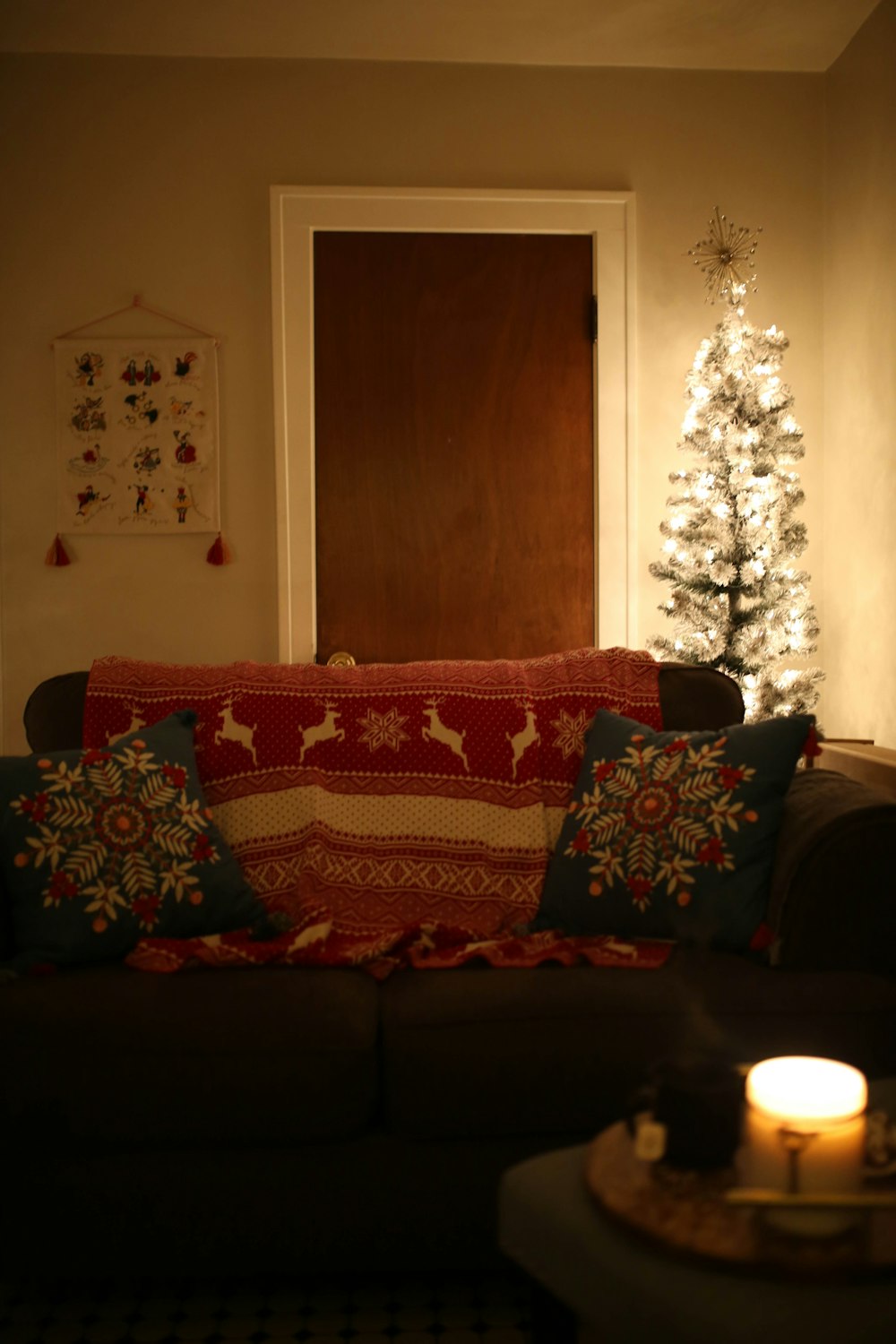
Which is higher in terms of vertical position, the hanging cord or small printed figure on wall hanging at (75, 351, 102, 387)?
the hanging cord

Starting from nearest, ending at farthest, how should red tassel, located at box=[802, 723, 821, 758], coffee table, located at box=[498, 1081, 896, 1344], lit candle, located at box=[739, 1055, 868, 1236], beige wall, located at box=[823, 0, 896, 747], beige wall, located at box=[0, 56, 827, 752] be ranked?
1. coffee table, located at box=[498, 1081, 896, 1344]
2. lit candle, located at box=[739, 1055, 868, 1236]
3. red tassel, located at box=[802, 723, 821, 758]
4. beige wall, located at box=[823, 0, 896, 747]
5. beige wall, located at box=[0, 56, 827, 752]

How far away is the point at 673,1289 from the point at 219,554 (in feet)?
9.33

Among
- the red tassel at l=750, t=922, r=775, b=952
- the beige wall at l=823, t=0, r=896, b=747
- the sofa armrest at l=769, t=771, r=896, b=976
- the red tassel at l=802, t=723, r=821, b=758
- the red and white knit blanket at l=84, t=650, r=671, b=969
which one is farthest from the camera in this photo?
the beige wall at l=823, t=0, r=896, b=747

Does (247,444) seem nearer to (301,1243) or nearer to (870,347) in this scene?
(870,347)

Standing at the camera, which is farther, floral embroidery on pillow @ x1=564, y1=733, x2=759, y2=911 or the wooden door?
the wooden door

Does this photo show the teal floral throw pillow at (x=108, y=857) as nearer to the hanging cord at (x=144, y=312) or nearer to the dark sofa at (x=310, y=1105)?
the dark sofa at (x=310, y=1105)

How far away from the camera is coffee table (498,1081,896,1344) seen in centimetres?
Result: 85

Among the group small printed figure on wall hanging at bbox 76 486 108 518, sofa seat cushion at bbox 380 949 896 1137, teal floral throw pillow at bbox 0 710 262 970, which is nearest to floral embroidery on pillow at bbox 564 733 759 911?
sofa seat cushion at bbox 380 949 896 1137

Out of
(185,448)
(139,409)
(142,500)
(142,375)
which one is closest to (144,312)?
(142,375)

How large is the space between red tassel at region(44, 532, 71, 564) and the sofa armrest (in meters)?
2.55

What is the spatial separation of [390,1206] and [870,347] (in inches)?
106

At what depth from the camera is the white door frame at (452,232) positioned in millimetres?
3420

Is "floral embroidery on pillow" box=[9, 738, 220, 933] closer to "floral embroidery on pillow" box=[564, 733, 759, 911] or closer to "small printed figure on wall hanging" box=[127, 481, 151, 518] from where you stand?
"floral embroidery on pillow" box=[564, 733, 759, 911]

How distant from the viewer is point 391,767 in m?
2.14
